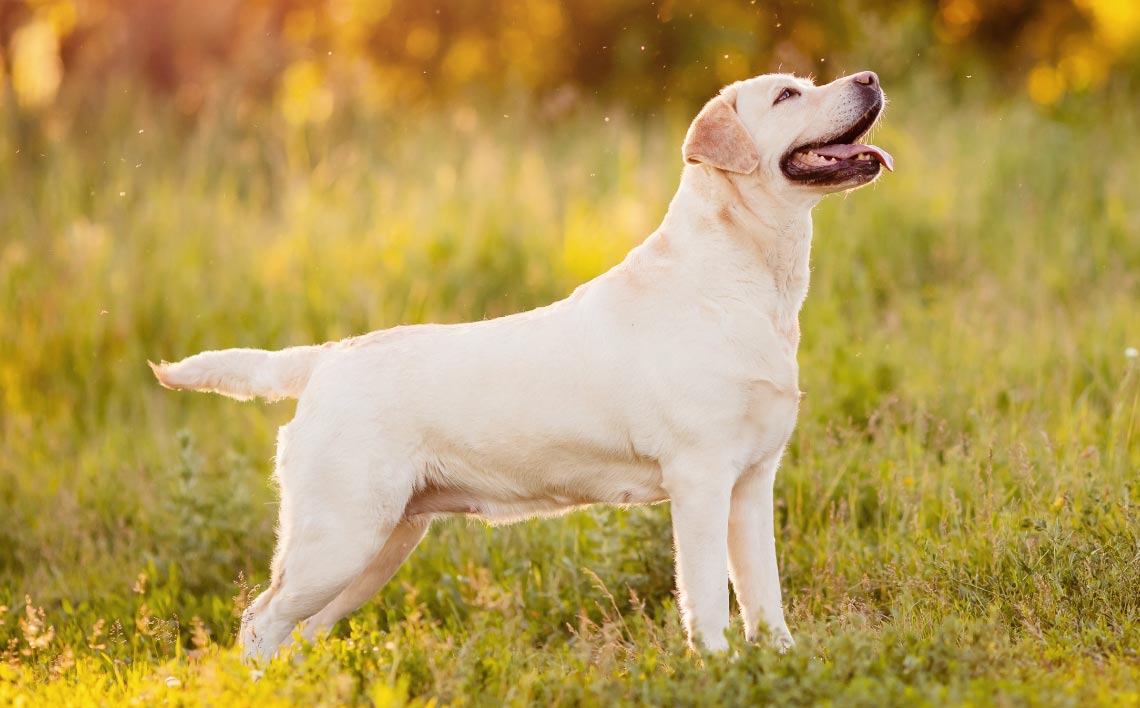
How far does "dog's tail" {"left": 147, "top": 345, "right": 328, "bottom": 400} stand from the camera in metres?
4.59

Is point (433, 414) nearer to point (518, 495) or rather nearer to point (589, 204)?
point (518, 495)

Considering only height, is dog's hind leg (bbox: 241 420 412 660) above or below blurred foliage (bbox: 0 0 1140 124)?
below

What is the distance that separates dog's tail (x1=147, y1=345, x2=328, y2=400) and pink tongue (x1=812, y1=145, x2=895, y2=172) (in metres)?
1.97

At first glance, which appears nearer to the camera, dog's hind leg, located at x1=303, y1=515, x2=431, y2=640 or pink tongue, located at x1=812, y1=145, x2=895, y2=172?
pink tongue, located at x1=812, y1=145, x2=895, y2=172

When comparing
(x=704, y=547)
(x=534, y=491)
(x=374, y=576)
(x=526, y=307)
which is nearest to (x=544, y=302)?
(x=526, y=307)

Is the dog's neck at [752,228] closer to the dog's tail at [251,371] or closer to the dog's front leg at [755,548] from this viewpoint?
the dog's front leg at [755,548]

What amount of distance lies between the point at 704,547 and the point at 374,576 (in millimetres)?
1419

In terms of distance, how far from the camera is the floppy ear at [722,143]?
4.29 m

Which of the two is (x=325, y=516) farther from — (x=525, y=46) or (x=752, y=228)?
(x=525, y=46)

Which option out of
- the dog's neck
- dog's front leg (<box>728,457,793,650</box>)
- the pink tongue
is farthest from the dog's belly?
the pink tongue

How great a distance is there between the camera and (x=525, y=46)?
A: 1670 cm

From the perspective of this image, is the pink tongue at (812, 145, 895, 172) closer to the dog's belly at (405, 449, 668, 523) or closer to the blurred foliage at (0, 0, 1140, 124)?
the dog's belly at (405, 449, 668, 523)

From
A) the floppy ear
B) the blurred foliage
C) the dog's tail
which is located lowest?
the dog's tail

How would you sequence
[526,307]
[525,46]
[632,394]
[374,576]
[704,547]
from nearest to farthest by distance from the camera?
[704,547] < [632,394] < [374,576] < [526,307] < [525,46]
